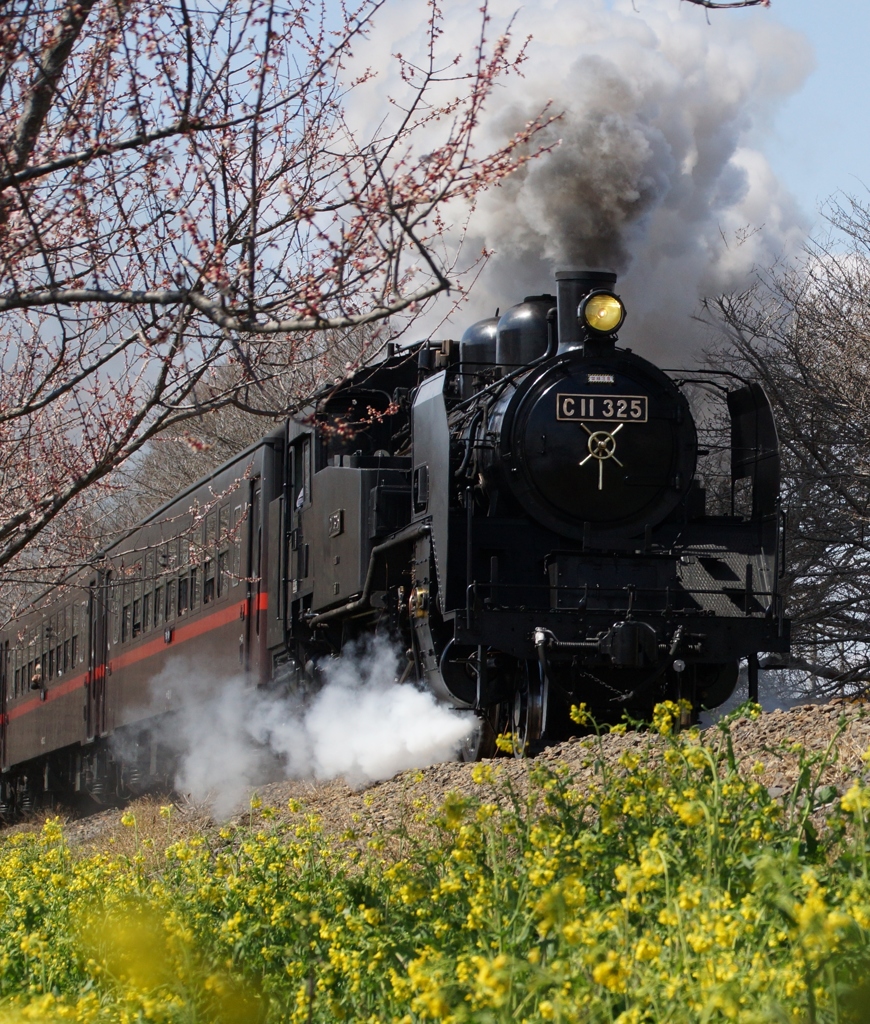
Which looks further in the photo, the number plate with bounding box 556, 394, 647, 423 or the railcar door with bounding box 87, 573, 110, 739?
the railcar door with bounding box 87, 573, 110, 739

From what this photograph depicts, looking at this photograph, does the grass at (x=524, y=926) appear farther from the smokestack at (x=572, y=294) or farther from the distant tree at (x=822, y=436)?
the distant tree at (x=822, y=436)

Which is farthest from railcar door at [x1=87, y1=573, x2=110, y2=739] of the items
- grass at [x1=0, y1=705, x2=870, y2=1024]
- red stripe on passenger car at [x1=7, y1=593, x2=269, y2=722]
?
Result: grass at [x1=0, y1=705, x2=870, y2=1024]

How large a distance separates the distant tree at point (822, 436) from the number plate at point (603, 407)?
6882 mm

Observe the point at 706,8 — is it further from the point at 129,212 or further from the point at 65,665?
the point at 65,665

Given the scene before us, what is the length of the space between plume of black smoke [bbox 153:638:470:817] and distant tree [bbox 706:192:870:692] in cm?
723

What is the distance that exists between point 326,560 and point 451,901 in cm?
655

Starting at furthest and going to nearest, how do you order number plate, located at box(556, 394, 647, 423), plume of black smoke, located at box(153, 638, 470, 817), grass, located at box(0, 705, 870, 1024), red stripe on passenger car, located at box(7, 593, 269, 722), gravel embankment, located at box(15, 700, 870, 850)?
red stripe on passenger car, located at box(7, 593, 269, 722), plume of black smoke, located at box(153, 638, 470, 817), number plate, located at box(556, 394, 647, 423), gravel embankment, located at box(15, 700, 870, 850), grass, located at box(0, 705, 870, 1024)

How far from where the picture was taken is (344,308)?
5.41 metres

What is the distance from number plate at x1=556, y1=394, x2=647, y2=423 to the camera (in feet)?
32.9

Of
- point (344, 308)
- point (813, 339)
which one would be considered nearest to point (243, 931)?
point (344, 308)

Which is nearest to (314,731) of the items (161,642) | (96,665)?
(161,642)

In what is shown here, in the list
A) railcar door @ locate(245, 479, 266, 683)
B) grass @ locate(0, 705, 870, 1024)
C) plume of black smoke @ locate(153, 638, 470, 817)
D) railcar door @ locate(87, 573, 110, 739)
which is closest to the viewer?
grass @ locate(0, 705, 870, 1024)

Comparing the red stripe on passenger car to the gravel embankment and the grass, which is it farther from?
the grass

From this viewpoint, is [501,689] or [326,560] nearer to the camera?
[501,689]
